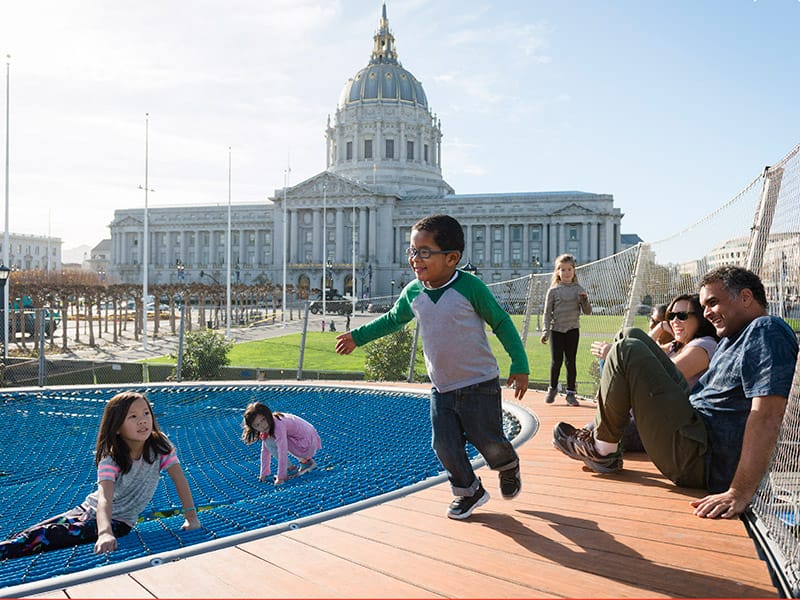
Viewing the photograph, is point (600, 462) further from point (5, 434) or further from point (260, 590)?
point (5, 434)

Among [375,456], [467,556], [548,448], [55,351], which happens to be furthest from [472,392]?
[55,351]

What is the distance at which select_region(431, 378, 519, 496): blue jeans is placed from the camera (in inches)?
126

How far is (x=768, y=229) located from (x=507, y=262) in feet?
240

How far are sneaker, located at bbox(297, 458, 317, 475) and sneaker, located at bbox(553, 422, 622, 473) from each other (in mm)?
2399

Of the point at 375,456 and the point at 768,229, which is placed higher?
the point at 768,229

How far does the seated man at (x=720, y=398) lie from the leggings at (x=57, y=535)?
9.30 feet

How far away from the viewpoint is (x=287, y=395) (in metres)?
9.66

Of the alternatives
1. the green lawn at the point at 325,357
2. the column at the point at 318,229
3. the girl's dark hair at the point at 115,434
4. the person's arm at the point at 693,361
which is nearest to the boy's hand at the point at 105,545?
the girl's dark hair at the point at 115,434

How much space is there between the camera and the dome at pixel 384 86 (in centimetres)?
8800

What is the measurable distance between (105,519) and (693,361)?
3.39 m

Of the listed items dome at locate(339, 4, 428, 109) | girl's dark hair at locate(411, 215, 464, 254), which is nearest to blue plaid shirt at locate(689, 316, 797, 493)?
girl's dark hair at locate(411, 215, 464, 254)

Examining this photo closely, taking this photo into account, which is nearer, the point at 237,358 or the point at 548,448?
the point at 548,448

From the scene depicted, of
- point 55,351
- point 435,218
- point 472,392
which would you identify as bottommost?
point 55,351

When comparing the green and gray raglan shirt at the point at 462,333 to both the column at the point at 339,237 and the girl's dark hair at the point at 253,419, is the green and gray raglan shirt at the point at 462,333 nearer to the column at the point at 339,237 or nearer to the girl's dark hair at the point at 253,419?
the girl's dark hair at the point at 253,419
